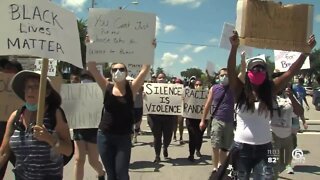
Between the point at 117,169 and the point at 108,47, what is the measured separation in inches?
55.0

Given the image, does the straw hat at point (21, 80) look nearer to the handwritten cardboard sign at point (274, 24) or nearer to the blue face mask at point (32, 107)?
the blue face mask at point (32, 107)

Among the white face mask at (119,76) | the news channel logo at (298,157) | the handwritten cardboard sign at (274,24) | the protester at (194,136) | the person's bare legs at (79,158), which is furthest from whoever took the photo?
the protester at (194,136)

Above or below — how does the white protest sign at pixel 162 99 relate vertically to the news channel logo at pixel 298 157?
above

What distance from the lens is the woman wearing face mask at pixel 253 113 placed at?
178 inches

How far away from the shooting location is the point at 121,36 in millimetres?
5734

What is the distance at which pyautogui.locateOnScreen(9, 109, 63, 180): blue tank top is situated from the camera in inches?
131

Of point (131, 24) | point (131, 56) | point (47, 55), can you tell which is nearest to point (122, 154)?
point (131, 56)

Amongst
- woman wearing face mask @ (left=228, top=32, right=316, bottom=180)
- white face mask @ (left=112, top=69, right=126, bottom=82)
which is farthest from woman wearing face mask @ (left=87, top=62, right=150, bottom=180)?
woman wearing face mask @ (left=228, top=32, right=316, bottom=180)

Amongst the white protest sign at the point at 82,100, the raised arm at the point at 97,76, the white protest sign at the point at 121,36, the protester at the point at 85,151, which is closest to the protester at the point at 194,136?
the white protest sign at the point at 82,100

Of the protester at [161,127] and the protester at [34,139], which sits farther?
the protester at [161,127]

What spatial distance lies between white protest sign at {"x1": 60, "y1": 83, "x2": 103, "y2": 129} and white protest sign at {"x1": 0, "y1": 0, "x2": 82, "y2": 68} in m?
3.41

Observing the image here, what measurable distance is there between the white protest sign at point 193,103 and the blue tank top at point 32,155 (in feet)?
22.6

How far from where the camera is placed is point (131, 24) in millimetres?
5750

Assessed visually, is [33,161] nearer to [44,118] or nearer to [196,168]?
[44,118]
